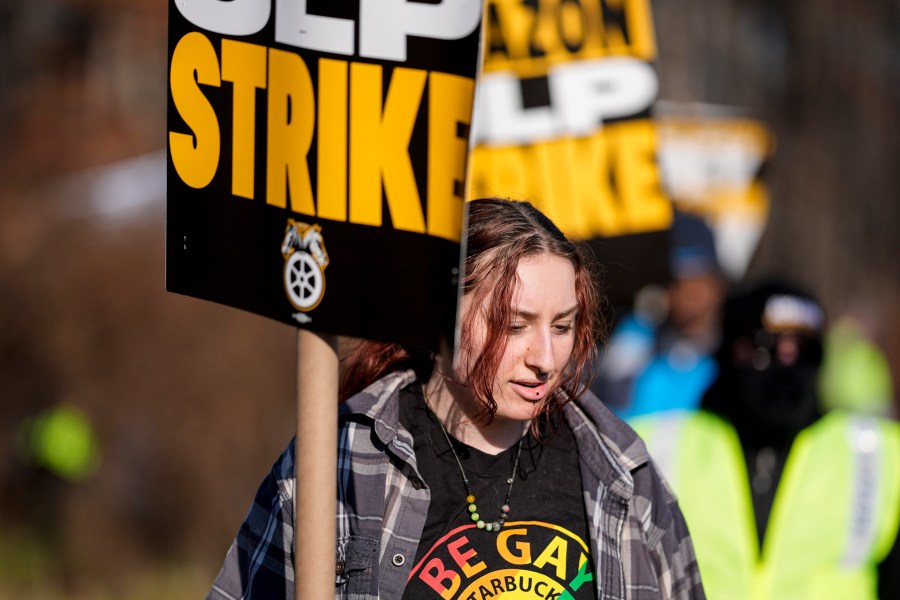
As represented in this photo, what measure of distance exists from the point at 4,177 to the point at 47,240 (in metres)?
0.44

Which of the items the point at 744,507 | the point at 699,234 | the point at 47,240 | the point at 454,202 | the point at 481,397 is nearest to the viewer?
the point at 454,202

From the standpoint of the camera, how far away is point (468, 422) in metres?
2.37

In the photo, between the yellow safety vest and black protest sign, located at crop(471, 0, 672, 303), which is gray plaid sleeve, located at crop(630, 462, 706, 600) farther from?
black protest sign, located at crop(471, 0, 672, 303)

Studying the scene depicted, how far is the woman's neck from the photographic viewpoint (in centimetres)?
237

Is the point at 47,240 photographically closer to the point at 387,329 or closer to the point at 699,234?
the point at 699,234

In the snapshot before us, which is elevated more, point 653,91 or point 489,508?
point 653,91

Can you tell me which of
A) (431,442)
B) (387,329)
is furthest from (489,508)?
(387,329)

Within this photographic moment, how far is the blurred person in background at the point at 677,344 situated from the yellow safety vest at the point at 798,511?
5.46ft

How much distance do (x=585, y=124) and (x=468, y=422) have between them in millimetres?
2822

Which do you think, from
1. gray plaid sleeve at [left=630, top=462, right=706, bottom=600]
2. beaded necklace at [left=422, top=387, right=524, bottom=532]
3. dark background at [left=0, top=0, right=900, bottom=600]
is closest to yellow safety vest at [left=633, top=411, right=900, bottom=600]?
gray plaid sleeve at [left=630, top=462, right=706, bottom=600]

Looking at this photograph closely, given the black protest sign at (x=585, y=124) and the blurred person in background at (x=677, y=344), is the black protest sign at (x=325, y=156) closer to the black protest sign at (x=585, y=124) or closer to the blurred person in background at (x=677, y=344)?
the black protest sign at (x=585, y=124)

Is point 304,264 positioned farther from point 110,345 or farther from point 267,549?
point 110,345

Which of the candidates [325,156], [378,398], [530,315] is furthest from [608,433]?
[325,156]

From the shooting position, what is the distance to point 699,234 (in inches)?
243
